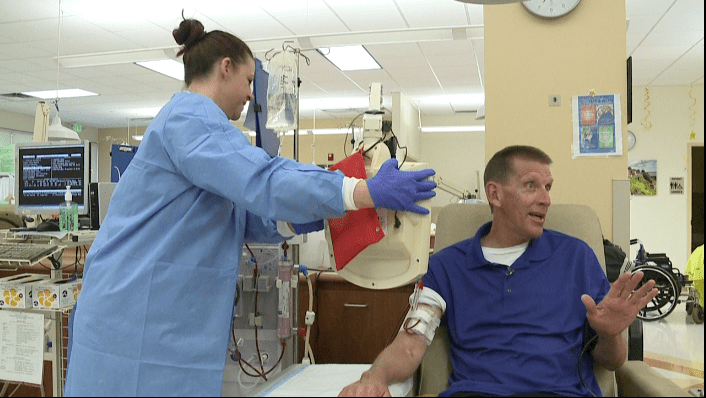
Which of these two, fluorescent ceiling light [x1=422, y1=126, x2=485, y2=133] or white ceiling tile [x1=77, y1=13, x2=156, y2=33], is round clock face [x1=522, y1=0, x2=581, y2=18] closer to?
white ceiling tile [x1=77, y1=13, x2=156, y2=33]

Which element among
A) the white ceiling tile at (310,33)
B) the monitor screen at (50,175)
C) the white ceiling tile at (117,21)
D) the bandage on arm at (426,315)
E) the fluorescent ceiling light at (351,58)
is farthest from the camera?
the fluorescent ceiling light at (351,58)

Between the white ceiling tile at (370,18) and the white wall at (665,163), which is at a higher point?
the white ceiling tile at (370,18)

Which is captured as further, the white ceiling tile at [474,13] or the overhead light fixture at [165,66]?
the overhead light fixture at [165,66]

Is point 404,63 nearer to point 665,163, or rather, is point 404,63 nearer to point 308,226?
point 665,163

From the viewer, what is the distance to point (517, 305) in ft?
5.08

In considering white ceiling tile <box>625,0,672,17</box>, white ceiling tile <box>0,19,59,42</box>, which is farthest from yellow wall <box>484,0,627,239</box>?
white ceiling tile <box>0,19,59,42</box>

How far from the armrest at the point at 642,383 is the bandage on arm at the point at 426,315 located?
0.50 metres

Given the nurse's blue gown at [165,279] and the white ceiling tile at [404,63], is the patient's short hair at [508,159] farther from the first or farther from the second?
the white ceiling tile at [404,63]

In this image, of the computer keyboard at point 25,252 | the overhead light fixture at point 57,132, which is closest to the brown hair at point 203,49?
the computer keyboard at point 25,252

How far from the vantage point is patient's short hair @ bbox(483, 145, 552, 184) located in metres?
1.66

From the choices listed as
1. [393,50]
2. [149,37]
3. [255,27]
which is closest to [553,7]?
[255,27]

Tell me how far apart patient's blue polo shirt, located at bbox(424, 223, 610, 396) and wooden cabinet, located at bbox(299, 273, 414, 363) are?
735 millimetres

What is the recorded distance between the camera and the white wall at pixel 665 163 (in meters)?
7.36

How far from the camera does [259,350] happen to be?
7.28 feet
